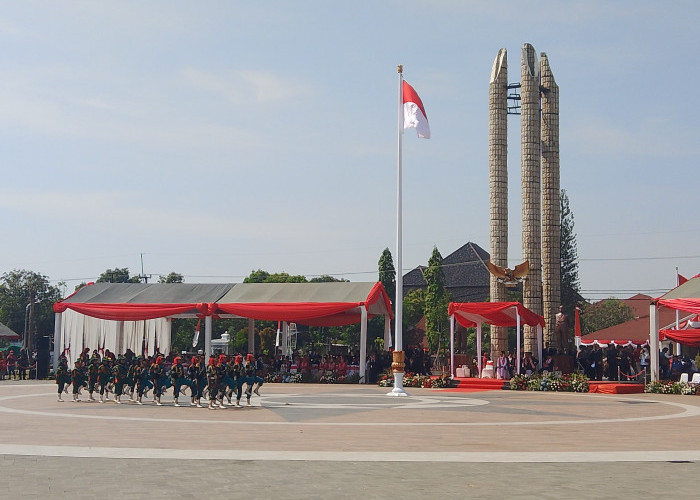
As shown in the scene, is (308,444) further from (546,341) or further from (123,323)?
(546,341)

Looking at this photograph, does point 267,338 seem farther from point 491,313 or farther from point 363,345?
point 491,313

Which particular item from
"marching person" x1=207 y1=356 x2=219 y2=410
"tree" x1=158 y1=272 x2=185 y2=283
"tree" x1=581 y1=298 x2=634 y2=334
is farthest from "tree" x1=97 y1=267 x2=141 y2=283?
"marching person" x1=207 y1=356 x2=219 y2=410

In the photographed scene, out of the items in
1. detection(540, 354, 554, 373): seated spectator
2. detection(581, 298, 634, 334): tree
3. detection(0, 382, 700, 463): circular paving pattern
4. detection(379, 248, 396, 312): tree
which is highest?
detection(379, 248, 396, 312): tree

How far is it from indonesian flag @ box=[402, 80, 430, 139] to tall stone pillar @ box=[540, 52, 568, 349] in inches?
678

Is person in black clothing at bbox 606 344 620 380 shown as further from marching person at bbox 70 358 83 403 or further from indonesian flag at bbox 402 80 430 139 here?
marching person at bbox 70 358 83 403

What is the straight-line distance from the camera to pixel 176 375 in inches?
900

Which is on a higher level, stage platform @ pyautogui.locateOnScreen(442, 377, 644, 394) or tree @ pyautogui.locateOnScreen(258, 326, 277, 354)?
tree @ pyautogui.locateOnScreen(258, 326, 277, 354)

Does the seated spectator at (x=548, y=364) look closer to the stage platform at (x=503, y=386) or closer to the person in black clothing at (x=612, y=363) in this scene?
the person in black clothing at (x=612, y=363)

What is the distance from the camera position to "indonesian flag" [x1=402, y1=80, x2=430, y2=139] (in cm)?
2633

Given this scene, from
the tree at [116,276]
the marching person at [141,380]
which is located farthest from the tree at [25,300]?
the marching person at [141,380]

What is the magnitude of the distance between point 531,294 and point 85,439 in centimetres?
2943

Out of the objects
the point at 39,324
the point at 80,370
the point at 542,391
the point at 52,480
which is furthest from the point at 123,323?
the point at 39,324

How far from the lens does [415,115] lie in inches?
1037

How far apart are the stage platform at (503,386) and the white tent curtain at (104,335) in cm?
1331
